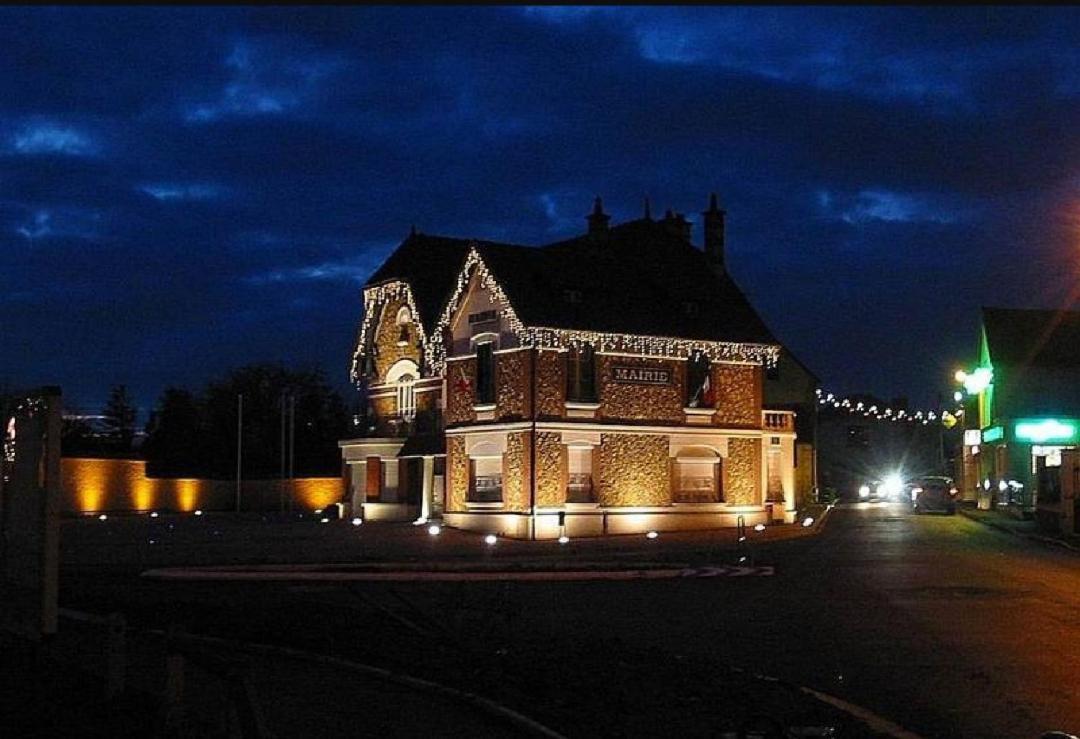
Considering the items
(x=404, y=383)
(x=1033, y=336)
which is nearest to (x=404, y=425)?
(x=404, y=383)

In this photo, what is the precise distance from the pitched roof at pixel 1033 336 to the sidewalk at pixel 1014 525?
957 centimetres

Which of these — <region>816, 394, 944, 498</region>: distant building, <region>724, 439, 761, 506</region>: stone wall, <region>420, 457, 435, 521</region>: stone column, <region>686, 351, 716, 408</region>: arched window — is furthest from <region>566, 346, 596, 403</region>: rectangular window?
<region>816, 394, 944, 498</region>: distant building

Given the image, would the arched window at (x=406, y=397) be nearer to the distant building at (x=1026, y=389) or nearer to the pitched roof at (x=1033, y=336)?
the distant building at (x=1026, y=389)

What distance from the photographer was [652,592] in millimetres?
25969

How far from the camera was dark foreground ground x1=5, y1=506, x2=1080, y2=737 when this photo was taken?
1280 cm

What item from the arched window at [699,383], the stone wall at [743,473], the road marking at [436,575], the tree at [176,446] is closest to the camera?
the road marking at [436,575]

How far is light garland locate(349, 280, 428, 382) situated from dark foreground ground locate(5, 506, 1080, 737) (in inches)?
916

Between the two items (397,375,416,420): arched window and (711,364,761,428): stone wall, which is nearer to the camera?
(711,364,761,428): stone wall

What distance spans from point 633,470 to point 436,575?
19.2m

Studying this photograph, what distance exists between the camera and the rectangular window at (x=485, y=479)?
1885 inches

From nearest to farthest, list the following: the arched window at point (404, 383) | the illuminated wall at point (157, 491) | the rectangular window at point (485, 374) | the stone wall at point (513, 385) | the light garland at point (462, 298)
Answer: the stone wall at point (513, 385), the light garland at point (462, 298), the rectangular window at point (485, 374), the arched window at point (404, 383), the illuminated wall at point (157, 491)

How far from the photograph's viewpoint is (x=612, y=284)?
50.6m

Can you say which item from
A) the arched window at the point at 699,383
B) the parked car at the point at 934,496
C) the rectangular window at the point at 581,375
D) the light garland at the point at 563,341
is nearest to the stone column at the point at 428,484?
the light garland at the point at 563,341

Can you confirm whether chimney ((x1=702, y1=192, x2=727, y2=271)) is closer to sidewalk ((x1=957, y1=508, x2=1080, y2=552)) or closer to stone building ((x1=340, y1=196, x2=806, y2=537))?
stone building ((x1=340, y1=196, x2=806, y2=537))
